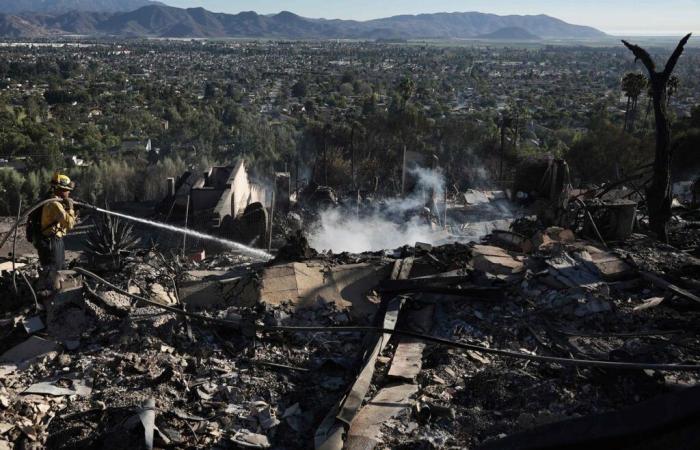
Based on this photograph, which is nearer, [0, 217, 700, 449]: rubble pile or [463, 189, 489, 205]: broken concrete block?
[0, 217, 700, 449]: rubble pile

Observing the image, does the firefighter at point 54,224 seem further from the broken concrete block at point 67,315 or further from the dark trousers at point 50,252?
the broken concrete block at point 67,315

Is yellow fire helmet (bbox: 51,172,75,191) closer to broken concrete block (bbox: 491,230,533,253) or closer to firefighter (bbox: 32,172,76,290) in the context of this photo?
firefighter (bbox: 32,172,76,290)

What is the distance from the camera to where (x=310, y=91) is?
7056 cm

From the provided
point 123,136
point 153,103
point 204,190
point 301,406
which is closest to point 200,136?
point 123,136

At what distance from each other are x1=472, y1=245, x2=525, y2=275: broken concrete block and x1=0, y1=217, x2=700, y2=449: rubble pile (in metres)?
0.02

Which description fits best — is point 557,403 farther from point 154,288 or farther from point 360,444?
point 154,288

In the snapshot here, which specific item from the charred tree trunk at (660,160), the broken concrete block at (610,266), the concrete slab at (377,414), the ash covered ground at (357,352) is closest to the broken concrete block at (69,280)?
the ash covered ground at (357,352)

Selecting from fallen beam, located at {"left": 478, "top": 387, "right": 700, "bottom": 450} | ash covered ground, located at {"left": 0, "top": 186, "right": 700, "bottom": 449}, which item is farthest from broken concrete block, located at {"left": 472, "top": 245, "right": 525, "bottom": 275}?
fallen beam, located at {"left": 478, "top": 387, "right": 700, "bottom": 450}

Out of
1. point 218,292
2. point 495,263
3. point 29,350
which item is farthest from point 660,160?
point 29,350

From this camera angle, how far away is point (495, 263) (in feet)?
23.2

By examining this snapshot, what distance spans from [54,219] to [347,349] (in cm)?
A: 333

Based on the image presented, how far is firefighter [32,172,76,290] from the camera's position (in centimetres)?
636

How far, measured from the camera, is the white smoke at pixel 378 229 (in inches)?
488

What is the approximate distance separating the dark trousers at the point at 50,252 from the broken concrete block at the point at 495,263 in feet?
15.0
